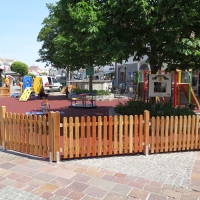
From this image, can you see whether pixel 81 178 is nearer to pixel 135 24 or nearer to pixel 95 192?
pixel 95 192

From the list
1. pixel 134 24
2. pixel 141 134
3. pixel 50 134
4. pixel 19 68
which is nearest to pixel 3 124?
pixel 50 134

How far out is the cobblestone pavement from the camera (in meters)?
3.47

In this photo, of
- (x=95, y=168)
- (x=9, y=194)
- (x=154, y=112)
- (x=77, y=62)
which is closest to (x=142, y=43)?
(x=154, y=112)

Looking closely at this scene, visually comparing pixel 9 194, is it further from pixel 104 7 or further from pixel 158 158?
pixel 104 7

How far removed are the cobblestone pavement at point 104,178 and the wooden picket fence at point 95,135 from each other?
201mm

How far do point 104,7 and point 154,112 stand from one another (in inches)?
148

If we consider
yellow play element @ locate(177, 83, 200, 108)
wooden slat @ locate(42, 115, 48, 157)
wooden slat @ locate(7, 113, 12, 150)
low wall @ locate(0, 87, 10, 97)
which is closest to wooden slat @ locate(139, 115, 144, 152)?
wooden slat @ locate(42, 115, 48, 157)

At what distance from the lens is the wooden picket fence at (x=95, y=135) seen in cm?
474

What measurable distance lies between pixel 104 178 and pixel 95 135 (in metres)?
1.07

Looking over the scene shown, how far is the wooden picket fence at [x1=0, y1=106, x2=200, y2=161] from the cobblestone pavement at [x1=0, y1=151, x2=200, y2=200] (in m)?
0.20

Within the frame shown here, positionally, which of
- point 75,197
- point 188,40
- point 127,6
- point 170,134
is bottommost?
point 75,197

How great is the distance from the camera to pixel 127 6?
5.71m

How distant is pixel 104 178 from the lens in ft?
13.2

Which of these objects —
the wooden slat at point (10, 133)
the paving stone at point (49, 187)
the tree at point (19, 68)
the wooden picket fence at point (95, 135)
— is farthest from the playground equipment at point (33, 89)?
the tree at point (19, 68)
